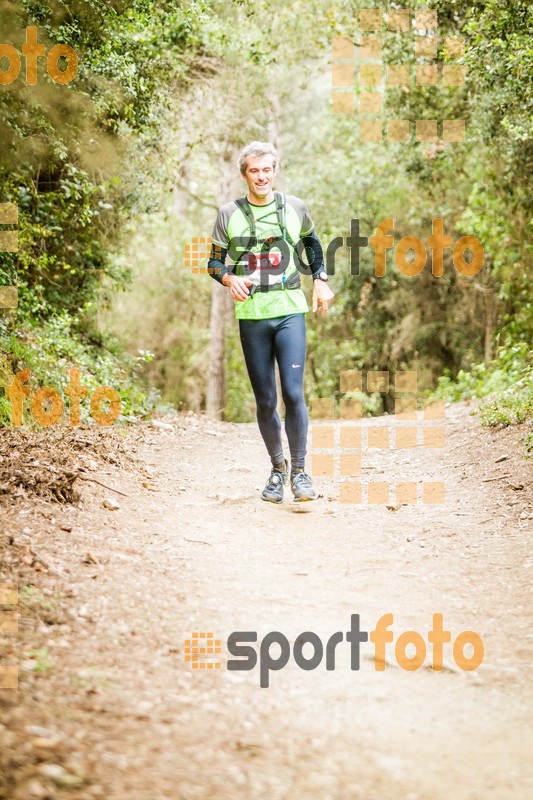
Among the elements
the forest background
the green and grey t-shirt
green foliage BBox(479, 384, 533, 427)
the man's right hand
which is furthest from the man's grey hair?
green foliage BBox(479, 384, 533, 427)

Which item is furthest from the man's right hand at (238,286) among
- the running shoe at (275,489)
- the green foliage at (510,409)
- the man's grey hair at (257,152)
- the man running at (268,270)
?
the green foliage at (510,409)

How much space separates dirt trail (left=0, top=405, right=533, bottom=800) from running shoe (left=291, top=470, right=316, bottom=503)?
91 millimetres

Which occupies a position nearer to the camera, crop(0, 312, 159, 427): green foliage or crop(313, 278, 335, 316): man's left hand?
crop(313, 278, 335, 316): man's left hand

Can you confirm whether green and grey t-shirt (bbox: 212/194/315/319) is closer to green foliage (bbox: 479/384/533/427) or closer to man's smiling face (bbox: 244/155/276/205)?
man's smiling face (bbox: 244/155/276/205)

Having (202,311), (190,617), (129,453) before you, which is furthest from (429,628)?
(202,311)

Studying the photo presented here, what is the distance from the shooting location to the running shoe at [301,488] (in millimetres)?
5801

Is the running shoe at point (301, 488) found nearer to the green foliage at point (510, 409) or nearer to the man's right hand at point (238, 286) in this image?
the man's right hand at point (238, 286)

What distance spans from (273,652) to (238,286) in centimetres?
287

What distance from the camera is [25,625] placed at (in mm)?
3150

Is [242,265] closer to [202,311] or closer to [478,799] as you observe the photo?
[478,799]

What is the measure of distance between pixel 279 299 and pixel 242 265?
369mm

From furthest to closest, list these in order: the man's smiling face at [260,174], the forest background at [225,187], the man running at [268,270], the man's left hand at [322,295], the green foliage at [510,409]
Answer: the forest background at [225,187], the green foliage at [510,409], the man's left hand at [322,295], the man running at [268,270], the man's smiling face at [260,174]

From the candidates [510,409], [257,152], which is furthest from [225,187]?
[257,152]

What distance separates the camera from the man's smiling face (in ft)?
→ 17.6
